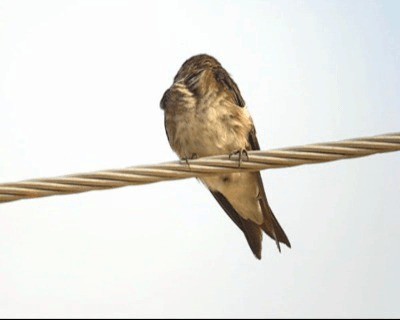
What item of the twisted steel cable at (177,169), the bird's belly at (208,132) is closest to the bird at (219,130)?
the bird's belly at (208,132)

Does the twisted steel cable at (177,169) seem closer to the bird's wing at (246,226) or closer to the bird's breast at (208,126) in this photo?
the bird's breast at (208,126)

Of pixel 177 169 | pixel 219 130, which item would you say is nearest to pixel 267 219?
pixel 219 130

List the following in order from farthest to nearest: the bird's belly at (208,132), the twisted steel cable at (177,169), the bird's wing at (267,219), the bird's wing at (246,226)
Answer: the bird's wing at (246,226) → the bird's wing at (267,219) → the bird's belly at (208,132) → the twisted steel cable at (177,169)

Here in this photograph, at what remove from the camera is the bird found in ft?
18.4

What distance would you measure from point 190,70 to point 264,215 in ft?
3.01

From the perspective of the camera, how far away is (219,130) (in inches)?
221

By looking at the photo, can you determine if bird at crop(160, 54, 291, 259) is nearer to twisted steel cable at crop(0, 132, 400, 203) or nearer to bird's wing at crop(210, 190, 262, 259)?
bird's wing at crop(210, 190, 262, 259)

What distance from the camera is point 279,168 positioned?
13.5 ft

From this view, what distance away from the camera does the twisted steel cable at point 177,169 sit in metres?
3.93

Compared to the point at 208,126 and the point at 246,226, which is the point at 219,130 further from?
the point at 246,226

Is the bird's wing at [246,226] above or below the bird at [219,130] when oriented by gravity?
below

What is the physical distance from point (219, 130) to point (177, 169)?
1.53 m

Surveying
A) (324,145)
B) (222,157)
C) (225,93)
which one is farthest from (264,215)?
(324,145)

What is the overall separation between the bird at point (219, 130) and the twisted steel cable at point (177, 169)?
1.39 m
